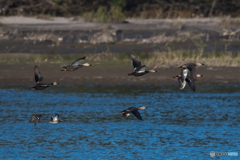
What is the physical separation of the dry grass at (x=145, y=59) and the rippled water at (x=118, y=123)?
346 centimetres

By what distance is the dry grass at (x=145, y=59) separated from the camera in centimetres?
A: 2233

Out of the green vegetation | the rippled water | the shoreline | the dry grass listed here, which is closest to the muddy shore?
the shoreline

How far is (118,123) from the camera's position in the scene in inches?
538

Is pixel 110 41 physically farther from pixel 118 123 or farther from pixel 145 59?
pixel 118 123

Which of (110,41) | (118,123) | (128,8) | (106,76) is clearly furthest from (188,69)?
(128,8)

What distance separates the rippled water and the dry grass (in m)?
3.46

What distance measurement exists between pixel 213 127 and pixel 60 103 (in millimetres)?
4905

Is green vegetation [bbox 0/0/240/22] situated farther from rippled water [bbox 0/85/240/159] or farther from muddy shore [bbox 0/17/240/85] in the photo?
rippled water [bbox 0/85/240/159]

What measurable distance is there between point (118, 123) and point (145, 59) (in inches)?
393

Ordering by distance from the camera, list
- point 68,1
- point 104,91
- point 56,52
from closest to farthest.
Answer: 1. point 104,91
2. point 56,52
3. point 68,1

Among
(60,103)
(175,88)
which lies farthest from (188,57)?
(60,103)

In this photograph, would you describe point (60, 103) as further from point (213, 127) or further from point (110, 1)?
point (110, 1)

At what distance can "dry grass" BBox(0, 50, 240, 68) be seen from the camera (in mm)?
22328

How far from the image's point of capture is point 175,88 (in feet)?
61.7
